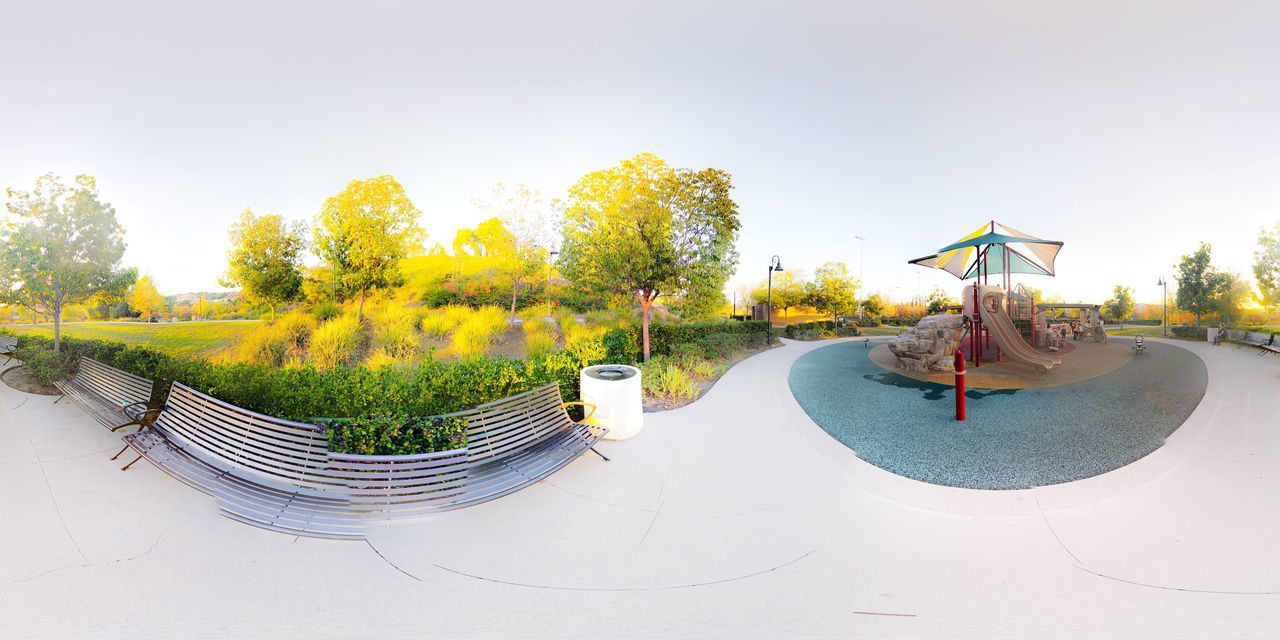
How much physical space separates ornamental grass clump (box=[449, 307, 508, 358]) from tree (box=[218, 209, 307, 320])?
17.8 ft

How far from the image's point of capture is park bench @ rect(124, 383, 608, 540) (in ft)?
10.6

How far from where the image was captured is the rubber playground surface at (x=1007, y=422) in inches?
172

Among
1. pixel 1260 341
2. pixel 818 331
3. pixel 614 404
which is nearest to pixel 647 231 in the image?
pixel 614 404

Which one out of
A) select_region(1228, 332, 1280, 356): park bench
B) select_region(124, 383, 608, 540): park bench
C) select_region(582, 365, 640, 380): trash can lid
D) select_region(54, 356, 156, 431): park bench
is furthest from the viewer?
select_region(1228, 332, 1280, 356): park bench

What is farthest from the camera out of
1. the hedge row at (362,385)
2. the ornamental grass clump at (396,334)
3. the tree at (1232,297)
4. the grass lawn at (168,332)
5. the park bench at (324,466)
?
the tree at (1232,297)

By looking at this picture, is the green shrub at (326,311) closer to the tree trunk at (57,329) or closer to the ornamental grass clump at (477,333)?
the ornamental grass clump at (477,333)

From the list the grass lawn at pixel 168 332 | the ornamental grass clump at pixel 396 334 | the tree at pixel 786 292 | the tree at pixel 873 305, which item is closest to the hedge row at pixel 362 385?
the ornamental grass clump at pixel 396 334

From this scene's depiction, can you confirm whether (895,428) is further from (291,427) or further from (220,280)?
(220,280)

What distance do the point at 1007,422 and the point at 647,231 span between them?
668cm

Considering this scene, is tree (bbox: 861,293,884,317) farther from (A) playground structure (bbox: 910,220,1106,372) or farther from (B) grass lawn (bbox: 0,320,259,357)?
(B) grass lawn (bbox: 0,320,259,357)

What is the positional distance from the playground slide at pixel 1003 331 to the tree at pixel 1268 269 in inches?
371

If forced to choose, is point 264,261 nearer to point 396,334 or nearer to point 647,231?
point 396,334

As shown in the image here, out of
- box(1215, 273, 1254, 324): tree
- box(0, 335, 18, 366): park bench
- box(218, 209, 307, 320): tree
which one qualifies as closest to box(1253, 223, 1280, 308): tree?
box(1215, 273, 1254, 324): tree

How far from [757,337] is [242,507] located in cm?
1392
